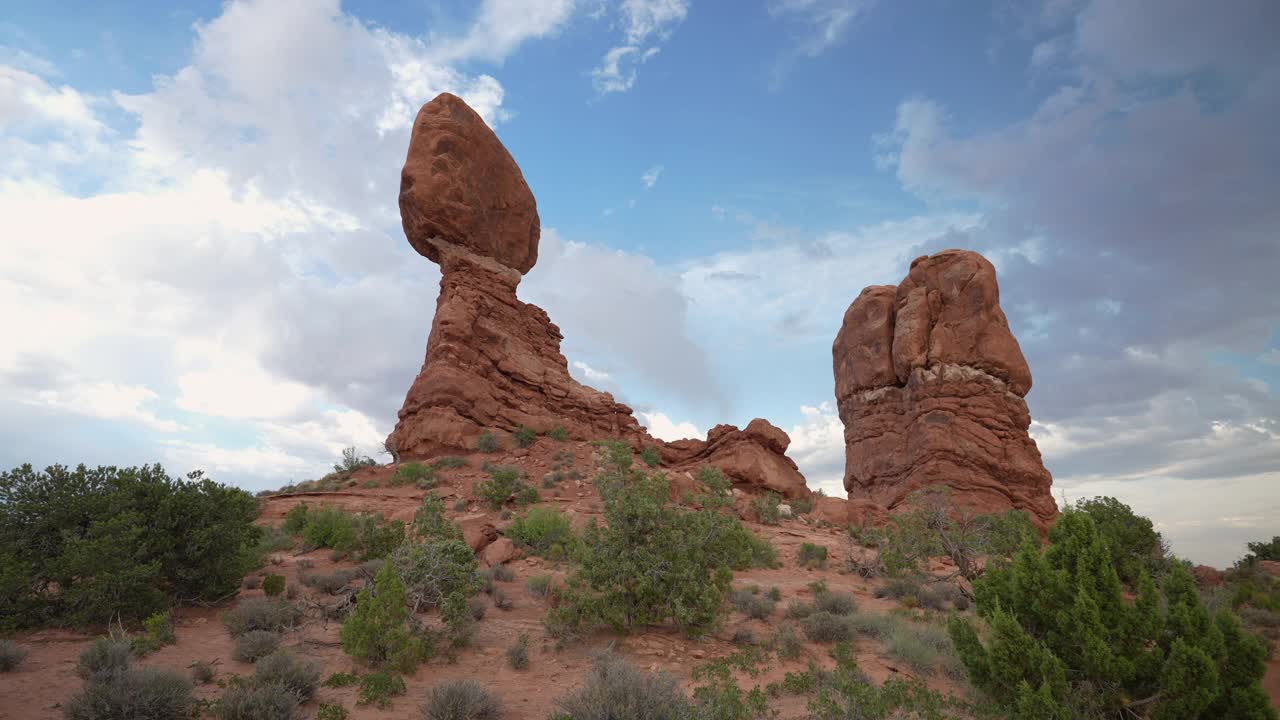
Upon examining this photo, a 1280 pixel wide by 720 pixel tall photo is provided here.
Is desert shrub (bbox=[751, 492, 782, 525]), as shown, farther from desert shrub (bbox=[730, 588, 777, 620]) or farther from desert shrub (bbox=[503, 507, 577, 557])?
desert shrub (bbox=[730, 588, 777, 620])

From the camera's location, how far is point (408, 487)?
72.1 feet

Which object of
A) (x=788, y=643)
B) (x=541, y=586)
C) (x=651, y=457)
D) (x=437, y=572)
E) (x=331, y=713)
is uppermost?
(x=651, y=457)

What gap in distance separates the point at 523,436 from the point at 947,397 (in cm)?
2213

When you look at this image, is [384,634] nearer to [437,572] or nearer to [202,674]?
[437,572]

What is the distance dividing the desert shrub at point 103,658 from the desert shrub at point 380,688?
2.51 metres

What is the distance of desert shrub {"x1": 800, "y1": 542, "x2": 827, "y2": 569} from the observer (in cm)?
1648

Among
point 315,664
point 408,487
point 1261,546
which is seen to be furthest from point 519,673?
point 1261,546

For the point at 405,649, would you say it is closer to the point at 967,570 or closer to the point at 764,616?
the point at 764,616

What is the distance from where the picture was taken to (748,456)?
28.8 metres

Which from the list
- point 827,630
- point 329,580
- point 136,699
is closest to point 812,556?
point 827,630

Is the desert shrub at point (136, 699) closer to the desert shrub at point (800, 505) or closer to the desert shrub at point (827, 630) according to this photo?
the desert shrub at point (827, 630)

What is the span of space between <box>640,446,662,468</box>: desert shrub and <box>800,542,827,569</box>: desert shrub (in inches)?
448

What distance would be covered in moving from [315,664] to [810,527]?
18995 millimetres

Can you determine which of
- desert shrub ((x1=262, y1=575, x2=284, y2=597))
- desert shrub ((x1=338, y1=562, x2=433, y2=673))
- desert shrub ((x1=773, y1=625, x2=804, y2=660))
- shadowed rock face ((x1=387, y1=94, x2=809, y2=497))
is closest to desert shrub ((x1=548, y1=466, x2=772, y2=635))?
desert shrub ((x1=773, y1=625, x2=804, y2=660))
